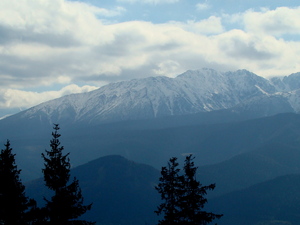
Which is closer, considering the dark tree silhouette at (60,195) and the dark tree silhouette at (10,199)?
the dark tree silhouette at (60,195)

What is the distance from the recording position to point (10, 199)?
41.3 m

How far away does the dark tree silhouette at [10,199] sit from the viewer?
41031mm

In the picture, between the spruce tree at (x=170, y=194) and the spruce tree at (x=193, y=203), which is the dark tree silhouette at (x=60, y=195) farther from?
the spruce tree at (x=193, y=203)

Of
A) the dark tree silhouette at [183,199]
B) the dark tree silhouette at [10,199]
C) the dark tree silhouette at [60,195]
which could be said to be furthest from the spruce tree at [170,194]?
the dark tree silhouette at [10,199]

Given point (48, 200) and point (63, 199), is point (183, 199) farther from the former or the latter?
point (48, 200)

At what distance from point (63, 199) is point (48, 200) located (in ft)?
4.55

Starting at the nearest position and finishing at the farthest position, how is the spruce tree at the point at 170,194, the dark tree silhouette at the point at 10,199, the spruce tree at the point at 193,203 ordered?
the spruce tree at the point at 193,203 < the spruce tree at the point at 170,194 < the dark tree silhouette at the point at 10,199

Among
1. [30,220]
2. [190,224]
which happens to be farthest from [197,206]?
[30,220]

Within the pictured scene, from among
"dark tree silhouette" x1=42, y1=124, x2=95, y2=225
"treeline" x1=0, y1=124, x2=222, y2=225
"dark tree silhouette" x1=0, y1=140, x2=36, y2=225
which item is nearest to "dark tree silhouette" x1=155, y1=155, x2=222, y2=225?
"treeline" x1=0, y1=124, x2=222, y2=225

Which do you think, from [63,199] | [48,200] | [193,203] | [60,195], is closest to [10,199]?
[48,200]

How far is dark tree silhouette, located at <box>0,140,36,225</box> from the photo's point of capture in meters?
41.0

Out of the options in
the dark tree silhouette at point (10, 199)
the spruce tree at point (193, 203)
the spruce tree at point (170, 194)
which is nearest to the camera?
the spruce tree at point (193, 203)

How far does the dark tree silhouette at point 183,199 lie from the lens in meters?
40.5

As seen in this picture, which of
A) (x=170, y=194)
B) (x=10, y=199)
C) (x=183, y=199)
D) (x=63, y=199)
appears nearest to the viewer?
(x=63, y=199)
